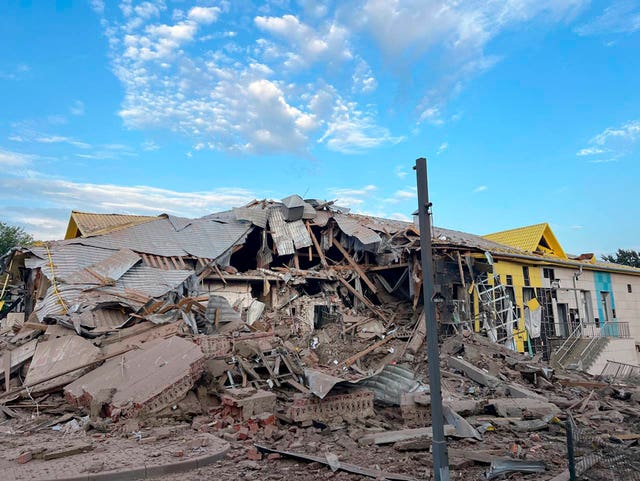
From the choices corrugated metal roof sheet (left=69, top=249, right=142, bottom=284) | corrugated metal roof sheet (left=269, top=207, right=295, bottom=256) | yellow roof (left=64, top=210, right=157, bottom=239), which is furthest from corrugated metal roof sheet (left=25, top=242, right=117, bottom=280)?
corrugated metal roof sheet (left=269, top=207, right=295, bottom=256)

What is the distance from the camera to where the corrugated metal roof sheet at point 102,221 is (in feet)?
60.4

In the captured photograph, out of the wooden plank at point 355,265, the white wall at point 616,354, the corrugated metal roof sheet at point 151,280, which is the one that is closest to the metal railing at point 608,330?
the white wall at point 616,354

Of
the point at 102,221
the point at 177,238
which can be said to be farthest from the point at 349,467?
the point at 102,221

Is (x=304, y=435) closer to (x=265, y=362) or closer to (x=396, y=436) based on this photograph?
(x=396, y=436)

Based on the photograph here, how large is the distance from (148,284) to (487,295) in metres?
12.3

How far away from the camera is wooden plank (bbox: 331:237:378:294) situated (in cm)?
2019

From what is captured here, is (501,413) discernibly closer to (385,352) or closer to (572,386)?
(572,386)

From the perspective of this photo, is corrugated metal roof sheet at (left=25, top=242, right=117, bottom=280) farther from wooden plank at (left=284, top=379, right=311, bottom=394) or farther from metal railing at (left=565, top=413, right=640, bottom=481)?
metal railing at (left=565, top=413, right=640, bottom=481)

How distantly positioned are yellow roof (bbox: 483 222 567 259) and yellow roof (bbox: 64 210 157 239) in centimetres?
1834

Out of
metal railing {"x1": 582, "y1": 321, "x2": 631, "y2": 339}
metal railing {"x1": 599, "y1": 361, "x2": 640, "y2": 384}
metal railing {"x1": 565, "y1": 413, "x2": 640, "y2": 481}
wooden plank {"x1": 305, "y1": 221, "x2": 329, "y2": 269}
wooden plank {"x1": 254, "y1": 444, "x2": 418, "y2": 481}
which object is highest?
wooden plank {"x1": 305, "y1": 221, "x2": 329, "y2": 269}

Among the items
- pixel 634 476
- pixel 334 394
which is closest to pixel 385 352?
pixel 334 394

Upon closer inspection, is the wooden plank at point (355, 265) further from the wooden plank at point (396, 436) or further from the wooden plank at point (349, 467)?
the wooden plank at point (349, 467)

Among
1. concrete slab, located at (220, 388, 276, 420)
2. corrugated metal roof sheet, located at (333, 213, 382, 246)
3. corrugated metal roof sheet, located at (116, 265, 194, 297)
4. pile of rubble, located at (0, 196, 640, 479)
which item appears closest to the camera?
pile of rubble, located at (0, 196, 640, 479)

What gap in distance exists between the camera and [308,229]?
68.4 ft
